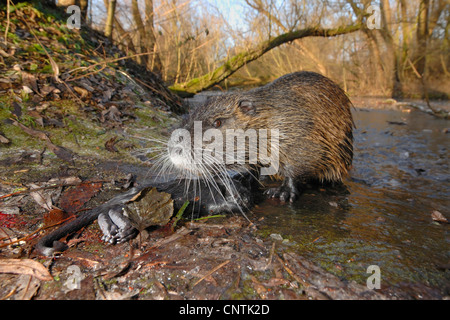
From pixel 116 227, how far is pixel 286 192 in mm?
1617

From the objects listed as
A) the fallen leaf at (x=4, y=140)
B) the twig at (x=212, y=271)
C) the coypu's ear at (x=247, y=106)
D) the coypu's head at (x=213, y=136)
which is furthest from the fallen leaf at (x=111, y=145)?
the twig at (x=212, y=271)

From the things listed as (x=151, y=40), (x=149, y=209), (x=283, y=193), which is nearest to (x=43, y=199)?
(x=149, y=209)

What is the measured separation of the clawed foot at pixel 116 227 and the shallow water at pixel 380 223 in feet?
3.06

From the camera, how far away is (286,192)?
2789 millimetres

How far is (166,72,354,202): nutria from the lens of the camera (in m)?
2.58

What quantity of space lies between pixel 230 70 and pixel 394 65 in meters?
10.5

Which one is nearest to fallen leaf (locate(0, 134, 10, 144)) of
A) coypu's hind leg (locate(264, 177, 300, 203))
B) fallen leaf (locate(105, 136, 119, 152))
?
fallen leaf (locate(105, 136, 119, 152))

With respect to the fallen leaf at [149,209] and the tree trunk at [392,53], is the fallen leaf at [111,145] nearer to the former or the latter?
the fallen leaf at [149,209]

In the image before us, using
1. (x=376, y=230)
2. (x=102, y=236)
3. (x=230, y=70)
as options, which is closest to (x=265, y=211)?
(x=376, y=230)

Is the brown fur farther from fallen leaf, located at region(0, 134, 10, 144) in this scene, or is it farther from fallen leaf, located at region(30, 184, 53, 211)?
fallen leaf, located at region(0, 134, 10, 144)

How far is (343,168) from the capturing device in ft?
10.7

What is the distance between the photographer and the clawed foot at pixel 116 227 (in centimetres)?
180
